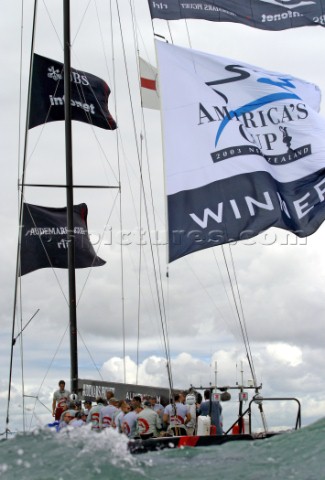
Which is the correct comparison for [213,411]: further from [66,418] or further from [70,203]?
[70,203]

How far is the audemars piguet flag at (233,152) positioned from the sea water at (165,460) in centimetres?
355

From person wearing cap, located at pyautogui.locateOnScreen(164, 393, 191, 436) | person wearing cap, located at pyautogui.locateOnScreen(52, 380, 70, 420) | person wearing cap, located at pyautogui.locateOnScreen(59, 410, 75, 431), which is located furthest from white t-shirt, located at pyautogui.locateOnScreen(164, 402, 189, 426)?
person wearing cap, located at pyautogui.locateOnScreen(52, 380, 70, 420)

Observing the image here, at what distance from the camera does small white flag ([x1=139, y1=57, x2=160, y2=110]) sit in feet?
74.3

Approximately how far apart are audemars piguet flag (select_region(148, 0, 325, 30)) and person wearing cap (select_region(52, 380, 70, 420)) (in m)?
8.80

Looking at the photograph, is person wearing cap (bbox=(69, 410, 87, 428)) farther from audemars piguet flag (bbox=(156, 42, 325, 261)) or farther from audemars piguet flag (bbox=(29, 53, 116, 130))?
audemars piguet flag (bbox=(29, 53, 116, 130))

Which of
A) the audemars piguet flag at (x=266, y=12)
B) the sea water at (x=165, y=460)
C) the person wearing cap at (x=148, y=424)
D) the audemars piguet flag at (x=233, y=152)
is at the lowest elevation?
the sea water at (x=165, y=460)

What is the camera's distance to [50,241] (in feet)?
83.1

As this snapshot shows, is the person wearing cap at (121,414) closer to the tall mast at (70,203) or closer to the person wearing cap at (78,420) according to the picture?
the person wearing cap at (78,420)

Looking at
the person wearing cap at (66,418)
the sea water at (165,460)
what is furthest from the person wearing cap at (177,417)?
the person wearing cap at (66,418)

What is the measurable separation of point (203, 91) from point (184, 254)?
393cm

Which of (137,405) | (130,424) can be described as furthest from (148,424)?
(137,405)

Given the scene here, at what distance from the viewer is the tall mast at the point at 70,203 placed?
2417 centimetres

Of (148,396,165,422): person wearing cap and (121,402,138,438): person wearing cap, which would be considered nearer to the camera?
(121,402,138,438): person wearing cap

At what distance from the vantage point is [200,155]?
64.5ft
